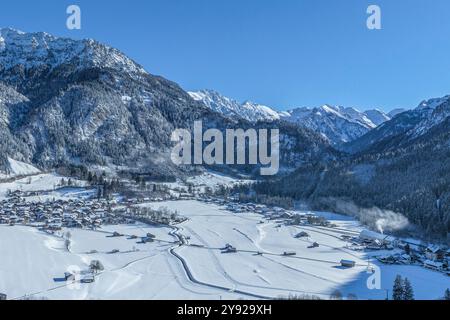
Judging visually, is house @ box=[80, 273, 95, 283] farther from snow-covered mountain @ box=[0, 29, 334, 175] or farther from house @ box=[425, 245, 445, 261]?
snow-covered mountain @ box=[0, 29, 334, 175]

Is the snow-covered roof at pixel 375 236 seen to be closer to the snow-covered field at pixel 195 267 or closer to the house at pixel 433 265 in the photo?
the snow-covered field at pixel 195 267

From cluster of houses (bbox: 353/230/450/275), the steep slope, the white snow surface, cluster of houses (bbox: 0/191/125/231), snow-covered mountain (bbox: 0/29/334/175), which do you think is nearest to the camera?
cluster of houses (bbox: 353/230/450/275)

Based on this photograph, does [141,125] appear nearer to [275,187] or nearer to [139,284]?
[275,187]

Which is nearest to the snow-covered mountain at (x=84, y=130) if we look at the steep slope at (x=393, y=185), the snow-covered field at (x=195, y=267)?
the steep slope at (x=393, y=185)

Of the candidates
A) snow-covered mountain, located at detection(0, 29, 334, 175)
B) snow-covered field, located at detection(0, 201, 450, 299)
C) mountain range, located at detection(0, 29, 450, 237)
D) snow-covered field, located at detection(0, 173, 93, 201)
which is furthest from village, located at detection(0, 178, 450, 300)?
snow-covered mountain, located at detection(0, 29, 334, 175)

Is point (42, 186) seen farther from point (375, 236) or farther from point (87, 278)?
point (87, 278)
